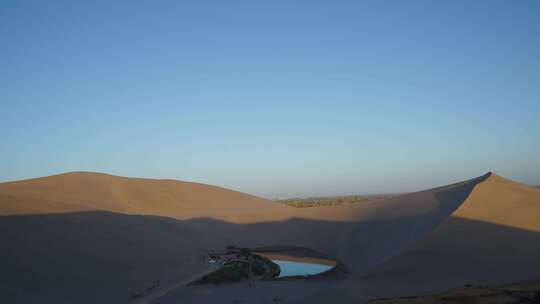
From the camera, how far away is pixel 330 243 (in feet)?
95.7

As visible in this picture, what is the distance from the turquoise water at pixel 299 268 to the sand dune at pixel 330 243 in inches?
56.7

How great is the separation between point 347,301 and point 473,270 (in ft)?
22.5

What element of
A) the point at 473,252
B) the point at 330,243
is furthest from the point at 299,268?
the point at 473,252

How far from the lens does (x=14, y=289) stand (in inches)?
565

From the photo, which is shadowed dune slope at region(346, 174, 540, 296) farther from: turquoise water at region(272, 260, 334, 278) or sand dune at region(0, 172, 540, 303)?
turquoise water at region(272, 260, 334, 278)

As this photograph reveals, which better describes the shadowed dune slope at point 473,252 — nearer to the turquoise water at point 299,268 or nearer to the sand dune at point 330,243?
the sand dune at point 330,243

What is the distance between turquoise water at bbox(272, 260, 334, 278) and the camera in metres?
23.6

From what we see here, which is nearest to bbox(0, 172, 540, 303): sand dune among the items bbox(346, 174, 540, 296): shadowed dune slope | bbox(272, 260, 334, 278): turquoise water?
bbox(346, 174, 540, 296): shadowed dune slope

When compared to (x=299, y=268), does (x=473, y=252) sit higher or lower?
higher

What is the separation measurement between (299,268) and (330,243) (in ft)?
15.6

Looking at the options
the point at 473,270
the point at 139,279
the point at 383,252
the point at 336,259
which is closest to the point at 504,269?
the point at 473,270

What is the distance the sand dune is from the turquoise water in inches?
56.7

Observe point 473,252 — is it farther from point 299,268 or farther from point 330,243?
point 330,243

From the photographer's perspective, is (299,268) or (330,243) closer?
(299,268)
